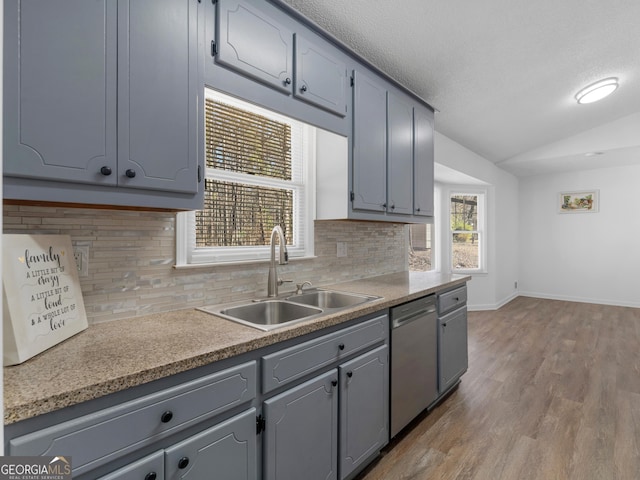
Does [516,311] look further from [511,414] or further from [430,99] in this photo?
[430,99]

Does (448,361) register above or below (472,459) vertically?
above

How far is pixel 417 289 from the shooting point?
224 centimetres

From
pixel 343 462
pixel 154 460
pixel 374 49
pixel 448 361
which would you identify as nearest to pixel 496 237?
pixel 448 361

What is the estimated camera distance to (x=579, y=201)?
5.93 meters

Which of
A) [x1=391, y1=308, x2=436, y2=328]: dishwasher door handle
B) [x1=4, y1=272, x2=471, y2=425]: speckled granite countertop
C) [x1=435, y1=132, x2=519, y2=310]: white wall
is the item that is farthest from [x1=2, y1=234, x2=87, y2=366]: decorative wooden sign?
[x1=435, y1=132, x2=519, y2=310]: white wall

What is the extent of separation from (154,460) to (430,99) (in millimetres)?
3223

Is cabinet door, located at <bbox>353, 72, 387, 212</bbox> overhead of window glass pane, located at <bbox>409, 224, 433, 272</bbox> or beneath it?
overhead

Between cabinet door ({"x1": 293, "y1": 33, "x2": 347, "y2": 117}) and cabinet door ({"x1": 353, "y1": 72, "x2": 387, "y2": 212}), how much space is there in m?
0.14

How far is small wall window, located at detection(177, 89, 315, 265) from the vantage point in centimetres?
183

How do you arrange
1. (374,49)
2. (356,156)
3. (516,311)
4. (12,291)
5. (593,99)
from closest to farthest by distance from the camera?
(12,291) → (356,156) → (374,49) → (593,99) → (516,311)

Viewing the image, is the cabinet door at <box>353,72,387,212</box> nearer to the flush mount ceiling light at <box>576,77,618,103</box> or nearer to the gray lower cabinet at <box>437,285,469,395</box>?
the gray lower cabinet at <box>437,285,469,395</box>

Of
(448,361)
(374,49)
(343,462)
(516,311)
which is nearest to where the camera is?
(343,462)

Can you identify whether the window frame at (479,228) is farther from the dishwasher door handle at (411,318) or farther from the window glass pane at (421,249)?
the dishwasher door handle at (411,318)

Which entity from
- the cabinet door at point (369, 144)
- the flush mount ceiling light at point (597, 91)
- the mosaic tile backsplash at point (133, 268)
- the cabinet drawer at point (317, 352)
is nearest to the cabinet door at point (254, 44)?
the cabinet door at point (369, 144)
